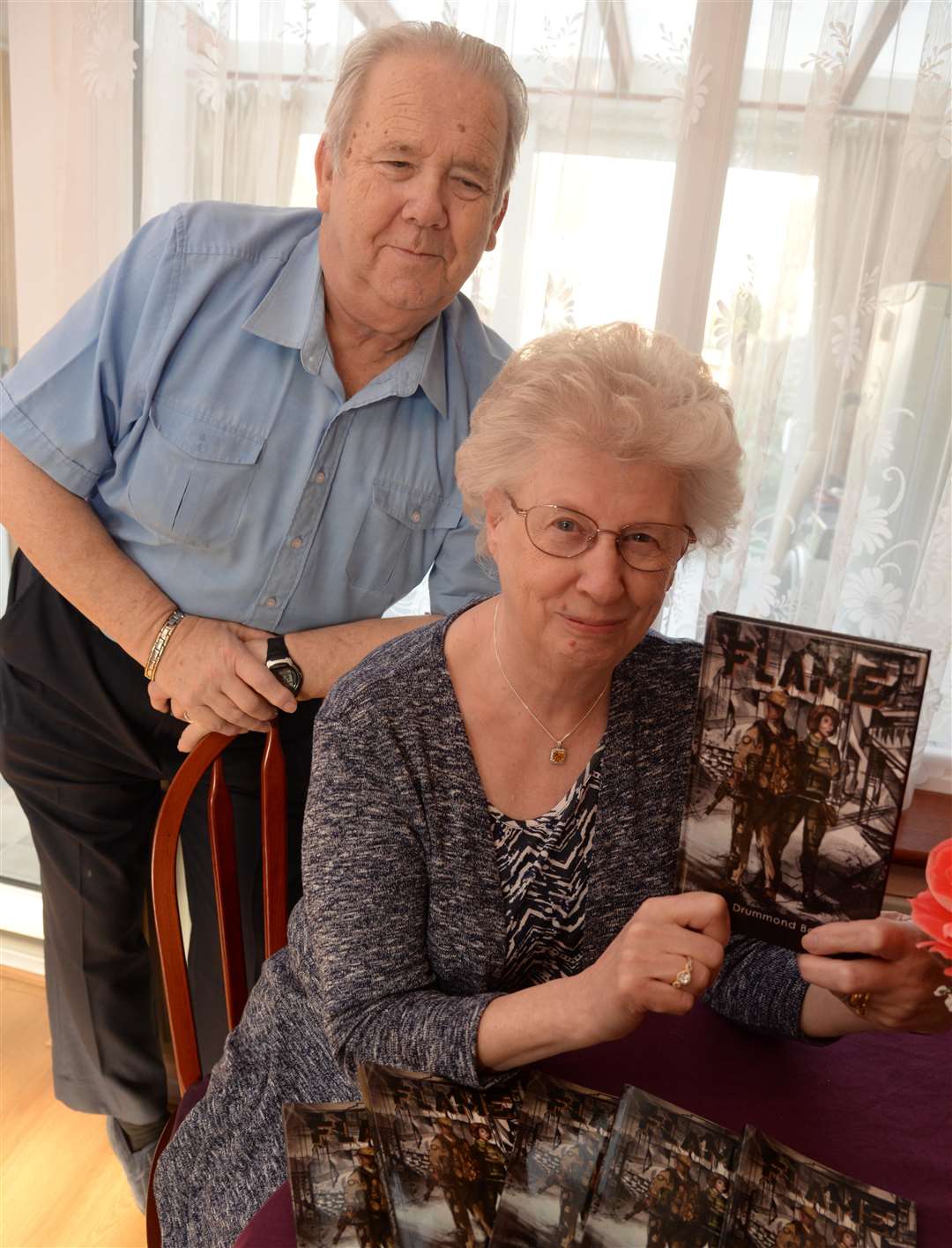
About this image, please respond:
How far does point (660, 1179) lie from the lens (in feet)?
2.73

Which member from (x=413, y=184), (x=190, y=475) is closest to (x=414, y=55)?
(x=413, y=184)

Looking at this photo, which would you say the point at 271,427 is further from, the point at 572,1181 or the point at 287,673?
the point at 572,1181

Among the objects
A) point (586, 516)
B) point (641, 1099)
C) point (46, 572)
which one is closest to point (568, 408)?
point (586, 516)

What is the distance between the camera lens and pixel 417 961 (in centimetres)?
109

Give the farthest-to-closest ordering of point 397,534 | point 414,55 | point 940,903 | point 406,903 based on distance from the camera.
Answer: point 397,534 < point 414,55 < point 406,903 < point 940,903

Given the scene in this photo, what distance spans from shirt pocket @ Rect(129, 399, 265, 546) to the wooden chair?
309 mm

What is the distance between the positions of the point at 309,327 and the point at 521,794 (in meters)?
0.73

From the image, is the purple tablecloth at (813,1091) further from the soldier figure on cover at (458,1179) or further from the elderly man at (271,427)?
the elderly man at (271,427)

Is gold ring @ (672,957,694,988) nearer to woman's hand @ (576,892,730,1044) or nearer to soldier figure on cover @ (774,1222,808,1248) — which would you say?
woman's hand @ (576,892,730,1044)

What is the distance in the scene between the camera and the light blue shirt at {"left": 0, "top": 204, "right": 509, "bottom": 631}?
1475 mm

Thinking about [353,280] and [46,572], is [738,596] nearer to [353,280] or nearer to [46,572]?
[353,280]

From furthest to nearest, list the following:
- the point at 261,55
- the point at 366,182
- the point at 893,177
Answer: the point at 261,55
the point at 893,177
the point at 366,182

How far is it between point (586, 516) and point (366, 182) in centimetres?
61

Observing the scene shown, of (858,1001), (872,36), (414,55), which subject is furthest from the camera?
(872,36)
